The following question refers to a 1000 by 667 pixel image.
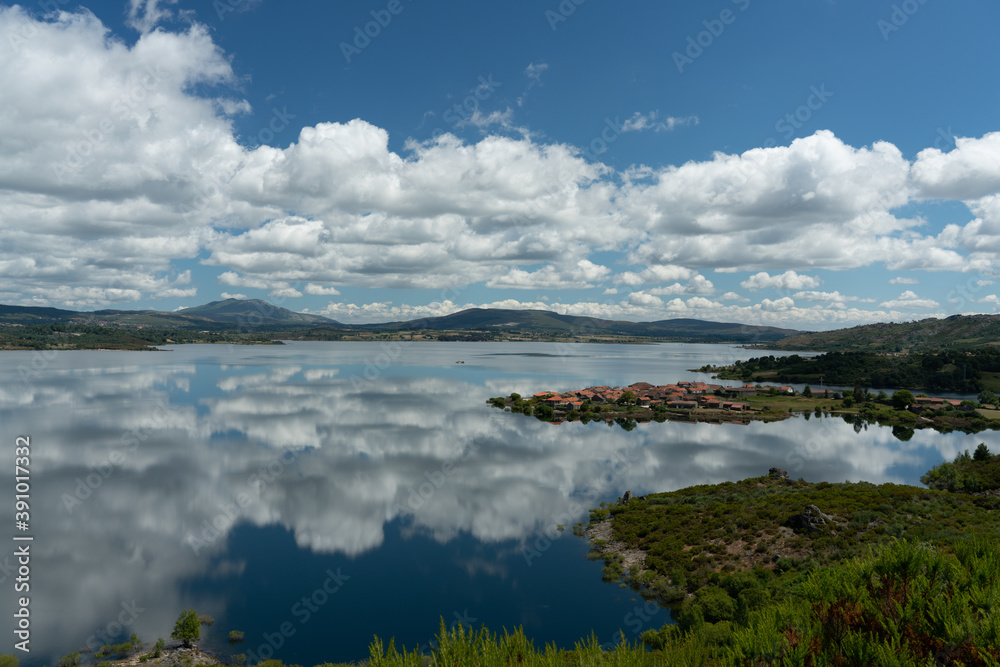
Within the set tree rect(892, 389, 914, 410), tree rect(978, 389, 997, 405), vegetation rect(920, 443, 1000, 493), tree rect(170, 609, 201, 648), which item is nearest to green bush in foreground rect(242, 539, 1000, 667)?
tree rect(170, 609, 201, 648)

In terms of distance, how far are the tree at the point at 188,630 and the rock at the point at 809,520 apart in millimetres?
32147

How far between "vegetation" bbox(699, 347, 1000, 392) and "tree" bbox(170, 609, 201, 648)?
141 m

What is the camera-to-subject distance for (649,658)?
8.73 m

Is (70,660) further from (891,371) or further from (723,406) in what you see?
(891,371)

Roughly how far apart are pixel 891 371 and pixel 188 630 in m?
157

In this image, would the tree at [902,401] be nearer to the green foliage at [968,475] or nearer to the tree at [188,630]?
the green foliage at [968,475]

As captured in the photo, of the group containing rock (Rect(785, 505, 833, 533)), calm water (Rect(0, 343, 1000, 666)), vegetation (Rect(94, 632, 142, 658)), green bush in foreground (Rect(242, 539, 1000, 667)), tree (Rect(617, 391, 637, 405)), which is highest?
green bush in foreground (Rect(242, 539, 1000, 667))

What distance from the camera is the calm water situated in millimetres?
25000

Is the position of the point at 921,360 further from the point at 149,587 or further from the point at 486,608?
the point at 149,587

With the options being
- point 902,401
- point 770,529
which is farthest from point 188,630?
point 902,401

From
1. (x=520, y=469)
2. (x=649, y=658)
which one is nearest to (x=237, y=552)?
(x=520, y=469)

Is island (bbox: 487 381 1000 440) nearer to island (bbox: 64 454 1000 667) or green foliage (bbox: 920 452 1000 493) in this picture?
green foliage (bbox: 920 452 1000 493)

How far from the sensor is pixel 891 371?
5027 inches

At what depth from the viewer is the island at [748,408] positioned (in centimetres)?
8181
